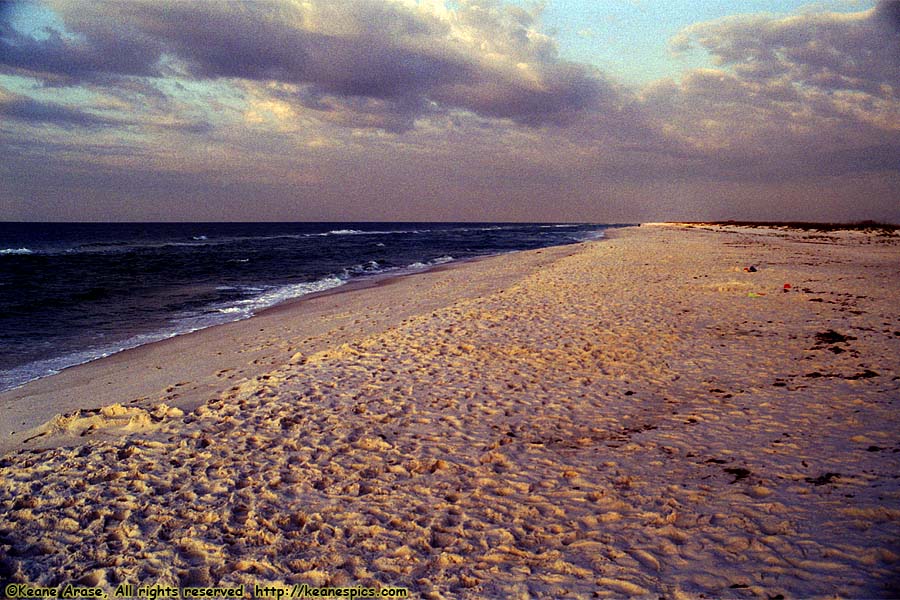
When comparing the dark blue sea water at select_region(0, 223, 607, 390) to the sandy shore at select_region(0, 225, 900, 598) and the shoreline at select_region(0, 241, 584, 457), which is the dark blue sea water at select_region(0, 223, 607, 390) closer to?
the shoreline at select_region(0, 241, 584, 457)

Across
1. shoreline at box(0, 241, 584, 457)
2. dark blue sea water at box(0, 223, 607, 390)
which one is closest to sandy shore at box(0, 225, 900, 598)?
shoreline at box(0, 241, 584, 457)

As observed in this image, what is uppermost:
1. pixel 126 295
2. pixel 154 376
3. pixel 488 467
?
pixel 126 295

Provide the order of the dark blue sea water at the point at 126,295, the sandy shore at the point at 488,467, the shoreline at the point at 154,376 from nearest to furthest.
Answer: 1. the sandy shore at the point at 488,467
2. the shoreline at the point at 154,376
3. the dark blue sea water at the point at 126,295

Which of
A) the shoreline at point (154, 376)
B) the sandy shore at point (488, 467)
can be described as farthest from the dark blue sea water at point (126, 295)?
the sandy shore at point (488, 467)

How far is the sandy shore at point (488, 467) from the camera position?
356 cm

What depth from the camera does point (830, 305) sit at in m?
12.0

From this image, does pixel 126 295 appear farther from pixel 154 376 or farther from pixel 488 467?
pixel 488 467

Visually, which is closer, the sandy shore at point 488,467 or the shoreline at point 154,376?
the sandy shore at point 488,467

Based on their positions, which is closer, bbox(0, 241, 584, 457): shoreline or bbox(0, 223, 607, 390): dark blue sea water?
bbox(0, 241, 584, 457): shoreline

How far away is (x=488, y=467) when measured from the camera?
16.5 feet

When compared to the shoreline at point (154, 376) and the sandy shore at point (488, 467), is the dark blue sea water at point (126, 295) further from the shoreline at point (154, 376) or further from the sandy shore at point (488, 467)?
the sandy shore at point (488, 467)

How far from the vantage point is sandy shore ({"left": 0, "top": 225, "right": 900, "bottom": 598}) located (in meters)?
3.56

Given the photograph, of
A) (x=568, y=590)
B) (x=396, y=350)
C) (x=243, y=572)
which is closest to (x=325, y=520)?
(x=243, y=572)

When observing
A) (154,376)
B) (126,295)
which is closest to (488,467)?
(154,376)
